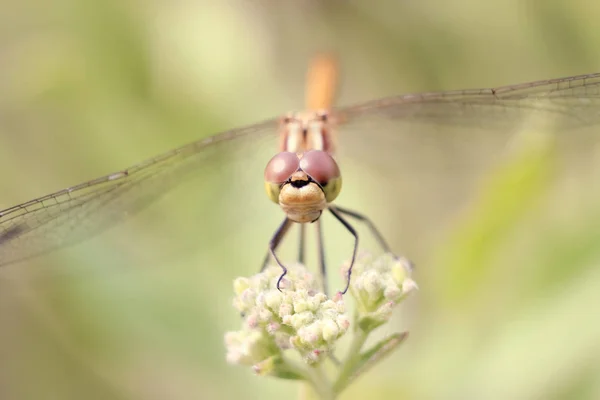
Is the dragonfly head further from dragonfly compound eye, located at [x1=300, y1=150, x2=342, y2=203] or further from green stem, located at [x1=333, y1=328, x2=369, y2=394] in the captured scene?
green stem, located at [x1=333, y1=328, x2=369, y2=394]

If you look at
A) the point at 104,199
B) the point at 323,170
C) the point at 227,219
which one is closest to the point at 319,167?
the point at 323,170

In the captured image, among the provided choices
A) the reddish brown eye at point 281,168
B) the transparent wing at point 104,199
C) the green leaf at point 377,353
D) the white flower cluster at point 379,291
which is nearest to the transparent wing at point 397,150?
the transparent wing at point 104,199

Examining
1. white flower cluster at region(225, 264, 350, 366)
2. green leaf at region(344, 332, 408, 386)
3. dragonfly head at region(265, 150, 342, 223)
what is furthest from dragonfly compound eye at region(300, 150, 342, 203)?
green leaf at region(344, 332, 408, 386)

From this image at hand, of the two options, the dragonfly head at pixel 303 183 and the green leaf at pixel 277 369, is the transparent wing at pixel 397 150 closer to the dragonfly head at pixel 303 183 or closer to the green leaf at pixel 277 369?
the dragonfly head at pixel 303 183

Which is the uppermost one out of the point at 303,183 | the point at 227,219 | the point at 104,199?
the point at 227,219

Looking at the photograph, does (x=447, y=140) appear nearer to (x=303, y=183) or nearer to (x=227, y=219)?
(x=227, y=219)

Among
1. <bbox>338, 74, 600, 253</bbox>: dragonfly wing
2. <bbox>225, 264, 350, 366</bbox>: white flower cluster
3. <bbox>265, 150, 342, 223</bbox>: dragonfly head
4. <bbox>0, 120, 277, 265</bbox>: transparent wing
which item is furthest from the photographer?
<bbox>338, 74, 600, 253</bbox>: dragonfly wing
